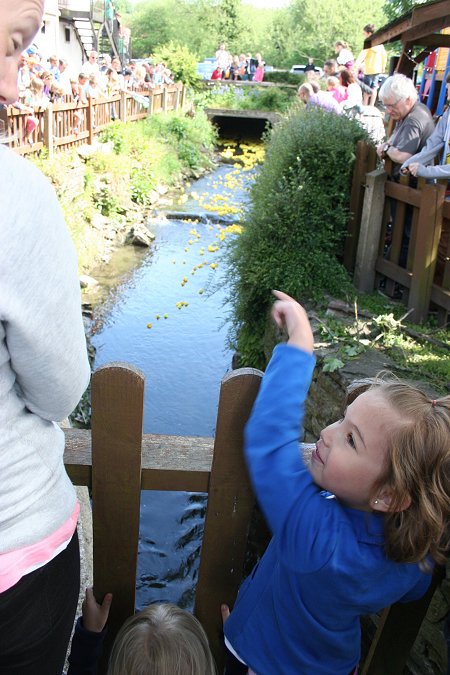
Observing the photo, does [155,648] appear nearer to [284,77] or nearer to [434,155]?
[434,155]

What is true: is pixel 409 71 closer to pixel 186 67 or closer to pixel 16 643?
pixel 16 643

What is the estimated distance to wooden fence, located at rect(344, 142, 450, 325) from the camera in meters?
4.39

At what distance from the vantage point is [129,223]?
38.4 ft

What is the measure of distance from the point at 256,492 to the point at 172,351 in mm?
5613

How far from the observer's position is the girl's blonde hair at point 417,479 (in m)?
1.17

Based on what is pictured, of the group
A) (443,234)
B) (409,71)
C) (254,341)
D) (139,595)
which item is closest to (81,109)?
(409,71)

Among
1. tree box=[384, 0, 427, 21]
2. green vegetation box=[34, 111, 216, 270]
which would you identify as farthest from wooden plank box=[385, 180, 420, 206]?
tree box=[384, 0, 427, 21]

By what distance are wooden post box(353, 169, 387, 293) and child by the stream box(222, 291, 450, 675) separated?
Result: 4096 millimetres

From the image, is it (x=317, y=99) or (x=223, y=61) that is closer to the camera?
(x=317, y=99)

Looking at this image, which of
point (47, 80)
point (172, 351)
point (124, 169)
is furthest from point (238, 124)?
point (172, 351)

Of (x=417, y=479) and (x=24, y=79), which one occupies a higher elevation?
(x=24, y=79)

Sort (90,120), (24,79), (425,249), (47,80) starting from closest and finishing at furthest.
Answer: (425,249)
(24,79)
(47,80)
(90,120)

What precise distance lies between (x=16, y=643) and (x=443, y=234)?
13.3ft

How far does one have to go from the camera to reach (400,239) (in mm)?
4996
